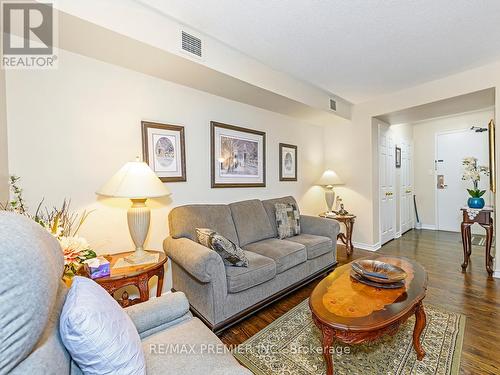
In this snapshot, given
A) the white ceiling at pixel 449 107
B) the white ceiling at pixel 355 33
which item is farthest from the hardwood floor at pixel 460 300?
the white ceiling at pixel 355 33

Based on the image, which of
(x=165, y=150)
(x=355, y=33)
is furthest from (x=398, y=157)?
(x=165, y=150)

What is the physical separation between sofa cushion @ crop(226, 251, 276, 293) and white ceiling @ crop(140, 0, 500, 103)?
202 cm

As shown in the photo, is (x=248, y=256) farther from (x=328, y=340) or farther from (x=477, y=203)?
(x=477, y=203)

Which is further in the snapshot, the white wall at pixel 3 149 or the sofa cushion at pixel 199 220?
the sofa cushion at pixel 199 220

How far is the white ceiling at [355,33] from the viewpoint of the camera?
1.79m

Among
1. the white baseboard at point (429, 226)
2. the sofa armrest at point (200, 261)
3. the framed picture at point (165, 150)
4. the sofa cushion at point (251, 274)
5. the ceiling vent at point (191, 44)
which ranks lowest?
the white baseboard at point (429, 226)

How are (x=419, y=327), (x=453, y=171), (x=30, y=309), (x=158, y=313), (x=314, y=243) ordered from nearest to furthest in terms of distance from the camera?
1. (x=30, y=309)
2. (x=158, y=313)
3. (x=419, y=327)
4. (x=314, y=243)
5. (x=453, y=171)

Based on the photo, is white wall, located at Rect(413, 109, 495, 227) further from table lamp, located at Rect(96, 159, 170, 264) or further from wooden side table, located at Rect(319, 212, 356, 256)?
table lamp, located at Rect(96, 159, 170, 264)

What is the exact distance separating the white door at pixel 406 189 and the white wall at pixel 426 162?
8.5 inches

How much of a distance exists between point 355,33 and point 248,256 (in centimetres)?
222

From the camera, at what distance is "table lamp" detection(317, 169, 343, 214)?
394 centimetres

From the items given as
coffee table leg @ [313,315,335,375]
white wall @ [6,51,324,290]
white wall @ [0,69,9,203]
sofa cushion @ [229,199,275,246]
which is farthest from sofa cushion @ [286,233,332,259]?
white wall @ [0,69,9,203]

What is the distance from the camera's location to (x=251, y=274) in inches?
76.6

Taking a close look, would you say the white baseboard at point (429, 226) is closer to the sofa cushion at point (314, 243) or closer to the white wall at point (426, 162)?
the white wall at point (426, 162)
